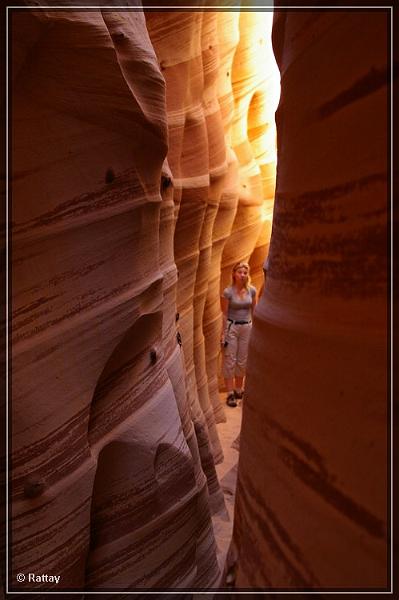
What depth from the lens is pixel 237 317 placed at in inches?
190

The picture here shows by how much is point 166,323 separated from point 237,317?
2.37 meters

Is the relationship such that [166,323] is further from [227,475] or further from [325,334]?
[227,475]

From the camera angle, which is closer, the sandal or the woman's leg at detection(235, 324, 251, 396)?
the woman's leg at detection(235, 324, 251, 396)

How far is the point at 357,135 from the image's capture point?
0.81 meters

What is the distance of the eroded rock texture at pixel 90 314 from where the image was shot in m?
1.61

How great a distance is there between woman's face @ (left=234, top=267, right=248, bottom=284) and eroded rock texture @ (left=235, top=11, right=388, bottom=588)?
Result: 364 cm

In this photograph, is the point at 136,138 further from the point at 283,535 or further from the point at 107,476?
the point at 283,535

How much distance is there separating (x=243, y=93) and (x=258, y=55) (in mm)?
560

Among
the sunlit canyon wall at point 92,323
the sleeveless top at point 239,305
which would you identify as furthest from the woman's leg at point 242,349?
the sunlit canyon wall at point 92,323

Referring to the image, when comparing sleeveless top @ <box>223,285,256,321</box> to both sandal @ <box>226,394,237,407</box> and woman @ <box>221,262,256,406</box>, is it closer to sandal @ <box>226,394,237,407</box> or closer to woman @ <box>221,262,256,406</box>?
woman @ <box>221,262,256,406</box>

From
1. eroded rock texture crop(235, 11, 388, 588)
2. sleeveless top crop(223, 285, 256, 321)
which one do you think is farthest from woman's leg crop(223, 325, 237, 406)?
eroded rock texture crop(235, 11, 388, 588)

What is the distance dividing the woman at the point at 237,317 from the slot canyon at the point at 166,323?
1.39 m

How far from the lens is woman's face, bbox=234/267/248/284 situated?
470 centimetres

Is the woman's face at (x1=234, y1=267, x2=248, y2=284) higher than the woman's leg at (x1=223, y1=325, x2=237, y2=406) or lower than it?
higher
